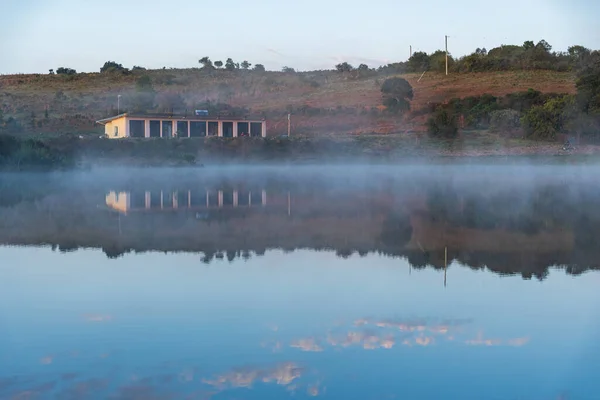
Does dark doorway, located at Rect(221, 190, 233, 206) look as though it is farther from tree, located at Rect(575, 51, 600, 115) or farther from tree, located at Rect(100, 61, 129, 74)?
tree, located at Rect(100, 61, 129, 74)

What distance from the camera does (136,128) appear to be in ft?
162

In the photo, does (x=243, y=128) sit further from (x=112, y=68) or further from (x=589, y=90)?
(x=112, y=68)

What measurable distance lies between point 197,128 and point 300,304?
43350 mm

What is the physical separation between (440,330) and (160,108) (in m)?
57.9

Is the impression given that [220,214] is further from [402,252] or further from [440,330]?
[440,330]

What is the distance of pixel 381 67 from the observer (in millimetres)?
88375

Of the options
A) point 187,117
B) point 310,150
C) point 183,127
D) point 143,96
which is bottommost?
point 310,150

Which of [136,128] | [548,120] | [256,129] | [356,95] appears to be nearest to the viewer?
[548,120]

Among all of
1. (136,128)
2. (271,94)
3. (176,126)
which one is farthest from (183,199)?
(271,94)

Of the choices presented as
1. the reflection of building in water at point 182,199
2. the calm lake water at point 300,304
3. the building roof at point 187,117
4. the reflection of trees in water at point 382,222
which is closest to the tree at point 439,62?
the building roof at point 187,117

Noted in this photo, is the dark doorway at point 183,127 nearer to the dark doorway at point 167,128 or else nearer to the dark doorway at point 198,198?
the dark doorway at point 167,128

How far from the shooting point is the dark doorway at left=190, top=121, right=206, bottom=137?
51.0 meters

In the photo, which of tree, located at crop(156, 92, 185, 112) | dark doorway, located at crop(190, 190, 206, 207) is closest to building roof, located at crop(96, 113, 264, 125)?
tree, located at crop(156, 92, 185, 112)

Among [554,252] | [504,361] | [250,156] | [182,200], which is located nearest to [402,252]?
[554,252]
